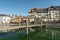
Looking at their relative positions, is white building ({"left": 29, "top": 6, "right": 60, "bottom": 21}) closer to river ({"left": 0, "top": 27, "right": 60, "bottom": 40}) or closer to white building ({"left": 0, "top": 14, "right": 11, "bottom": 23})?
white building ({"left": 0, "top": 14, "right": 11, "bottom": 23})

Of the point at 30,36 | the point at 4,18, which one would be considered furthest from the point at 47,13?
the point at 30,36

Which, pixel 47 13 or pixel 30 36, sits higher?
pixel 47 13

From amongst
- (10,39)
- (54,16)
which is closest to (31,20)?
(54,16)

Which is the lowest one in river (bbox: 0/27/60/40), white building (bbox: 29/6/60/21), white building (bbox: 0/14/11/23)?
river (bbox: 0/27/60/40)

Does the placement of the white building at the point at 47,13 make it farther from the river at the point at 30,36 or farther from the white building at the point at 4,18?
the river at the point at 30,36

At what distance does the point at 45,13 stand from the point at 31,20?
16148mm

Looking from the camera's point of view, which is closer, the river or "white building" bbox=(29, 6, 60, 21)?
the river

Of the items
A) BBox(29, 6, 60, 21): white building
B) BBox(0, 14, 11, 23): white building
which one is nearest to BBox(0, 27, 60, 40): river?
BBox(29, 6, 60, 21): white building

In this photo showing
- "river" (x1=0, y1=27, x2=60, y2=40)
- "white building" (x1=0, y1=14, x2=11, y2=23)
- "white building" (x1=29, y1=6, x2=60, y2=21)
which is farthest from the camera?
"white building" (x1=0, y1=14, x2=11, y2=23)

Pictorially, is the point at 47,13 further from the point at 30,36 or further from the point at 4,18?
the point at 30,36

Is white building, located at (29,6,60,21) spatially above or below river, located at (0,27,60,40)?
above

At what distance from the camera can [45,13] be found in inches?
3051

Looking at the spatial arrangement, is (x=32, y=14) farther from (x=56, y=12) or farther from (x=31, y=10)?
(x=56, y=12)

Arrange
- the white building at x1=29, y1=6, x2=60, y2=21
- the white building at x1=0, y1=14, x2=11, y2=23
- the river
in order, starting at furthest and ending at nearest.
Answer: the white building at x1=0, y1=14, x2=11, y2=23 < the white building at x1=29, y1=6, x2=60, y2=21 < the river
